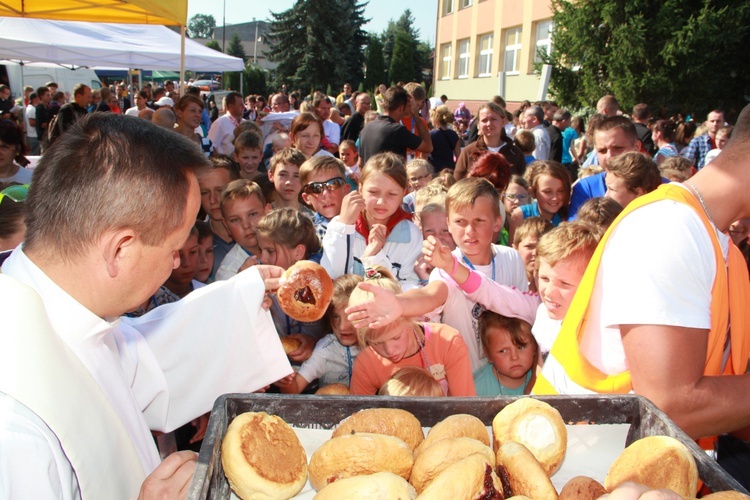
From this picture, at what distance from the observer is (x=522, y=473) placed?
0.98 m

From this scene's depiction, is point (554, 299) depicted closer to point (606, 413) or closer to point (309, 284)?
point (309, 284)

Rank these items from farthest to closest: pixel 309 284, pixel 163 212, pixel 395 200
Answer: pixel 395 200
pixel 309 284
pixel 163 212

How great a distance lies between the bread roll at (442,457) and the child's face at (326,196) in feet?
11.8

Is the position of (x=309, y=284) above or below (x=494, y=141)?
below

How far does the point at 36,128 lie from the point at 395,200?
46.1 feet

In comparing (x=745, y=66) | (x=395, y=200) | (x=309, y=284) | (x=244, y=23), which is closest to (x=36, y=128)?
(x=395, y=200)

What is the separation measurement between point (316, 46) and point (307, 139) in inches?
1634

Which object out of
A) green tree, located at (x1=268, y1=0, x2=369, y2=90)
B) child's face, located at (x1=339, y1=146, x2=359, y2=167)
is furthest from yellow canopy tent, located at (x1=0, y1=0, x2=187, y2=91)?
green tree, located at (x1=268, y1=0, x2=369, y2=90)

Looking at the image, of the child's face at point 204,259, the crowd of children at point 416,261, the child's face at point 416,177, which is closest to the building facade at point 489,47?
the child's face at point 416,177

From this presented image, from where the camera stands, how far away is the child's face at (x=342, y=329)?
10.3 ft

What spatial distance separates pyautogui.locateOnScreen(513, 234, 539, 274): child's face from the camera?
3.89 m

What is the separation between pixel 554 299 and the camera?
2633 mm

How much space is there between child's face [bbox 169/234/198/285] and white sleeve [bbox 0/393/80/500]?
2.67m

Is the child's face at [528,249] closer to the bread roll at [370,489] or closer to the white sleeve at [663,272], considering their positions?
the white sleeve at [663,272]
